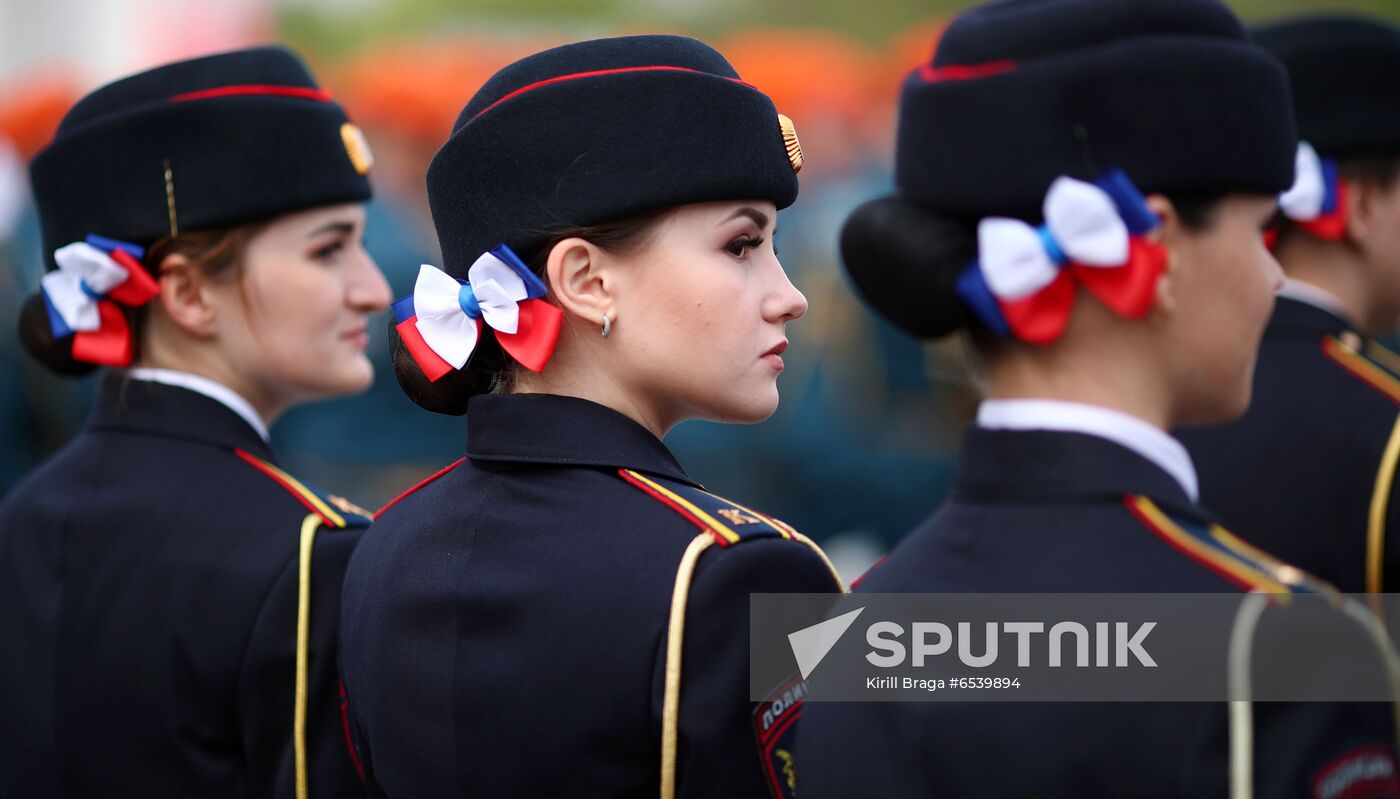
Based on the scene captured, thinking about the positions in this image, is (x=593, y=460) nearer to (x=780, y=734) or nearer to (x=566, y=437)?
(x=566, y=437)

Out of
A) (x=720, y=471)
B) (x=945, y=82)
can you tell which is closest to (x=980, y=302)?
(x=945, y=82)

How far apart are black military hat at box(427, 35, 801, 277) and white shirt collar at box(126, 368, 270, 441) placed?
944 mm

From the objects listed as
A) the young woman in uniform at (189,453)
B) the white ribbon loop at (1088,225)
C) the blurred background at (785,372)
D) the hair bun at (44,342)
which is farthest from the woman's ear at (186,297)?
the blurred background at (785,372)

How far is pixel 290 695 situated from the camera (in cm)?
268

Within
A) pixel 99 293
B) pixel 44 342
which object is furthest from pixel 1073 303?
pixel 44 342

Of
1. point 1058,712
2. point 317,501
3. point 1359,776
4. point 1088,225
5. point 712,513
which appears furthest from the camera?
point 317,501

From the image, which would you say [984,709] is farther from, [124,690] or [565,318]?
[124,690]

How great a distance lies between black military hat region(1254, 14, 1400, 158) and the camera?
10.8ft

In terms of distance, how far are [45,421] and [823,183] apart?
3.68m

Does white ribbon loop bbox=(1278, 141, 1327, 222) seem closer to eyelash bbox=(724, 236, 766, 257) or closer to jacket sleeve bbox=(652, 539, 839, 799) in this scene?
eyelash bbox=(724, 236, 766, 257)

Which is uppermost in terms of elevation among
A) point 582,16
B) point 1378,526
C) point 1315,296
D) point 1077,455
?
point 1077,455

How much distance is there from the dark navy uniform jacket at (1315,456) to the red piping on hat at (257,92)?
176 centimetres

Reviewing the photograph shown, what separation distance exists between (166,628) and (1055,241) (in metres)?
1.55

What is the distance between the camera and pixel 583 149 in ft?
7.11
